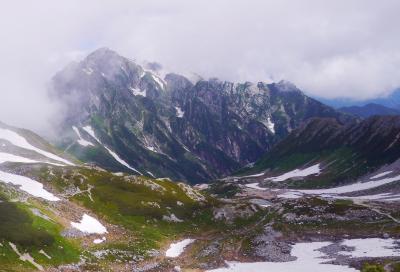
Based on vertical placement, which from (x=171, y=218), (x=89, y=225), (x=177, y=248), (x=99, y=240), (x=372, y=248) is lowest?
(x=372, y=248)

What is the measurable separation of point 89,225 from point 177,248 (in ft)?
75.6

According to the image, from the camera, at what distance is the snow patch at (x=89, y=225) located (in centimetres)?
12576

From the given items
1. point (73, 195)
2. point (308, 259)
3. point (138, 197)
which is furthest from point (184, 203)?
point (308, 259)

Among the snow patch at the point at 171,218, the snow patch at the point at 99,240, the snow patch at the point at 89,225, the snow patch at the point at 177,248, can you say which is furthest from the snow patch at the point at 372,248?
the snow patch at the point at 89,225

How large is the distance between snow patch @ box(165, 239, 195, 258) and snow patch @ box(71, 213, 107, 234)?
57.6ft

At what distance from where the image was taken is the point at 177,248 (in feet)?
429

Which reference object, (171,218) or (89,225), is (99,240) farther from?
(171,218)

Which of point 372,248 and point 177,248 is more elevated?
point 177,248

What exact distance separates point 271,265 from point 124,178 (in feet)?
271

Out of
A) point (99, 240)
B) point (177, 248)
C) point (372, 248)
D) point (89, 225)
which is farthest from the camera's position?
point (89, 225)

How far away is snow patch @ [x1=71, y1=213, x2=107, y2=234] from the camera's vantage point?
413 ft

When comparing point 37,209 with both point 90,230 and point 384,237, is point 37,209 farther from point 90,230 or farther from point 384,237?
point 384,237

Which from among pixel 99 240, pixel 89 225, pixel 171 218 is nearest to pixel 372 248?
pixel 171 218

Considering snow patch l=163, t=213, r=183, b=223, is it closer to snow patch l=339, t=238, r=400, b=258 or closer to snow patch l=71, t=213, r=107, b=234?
snow patch l=71, t=213, r=107, b=234
